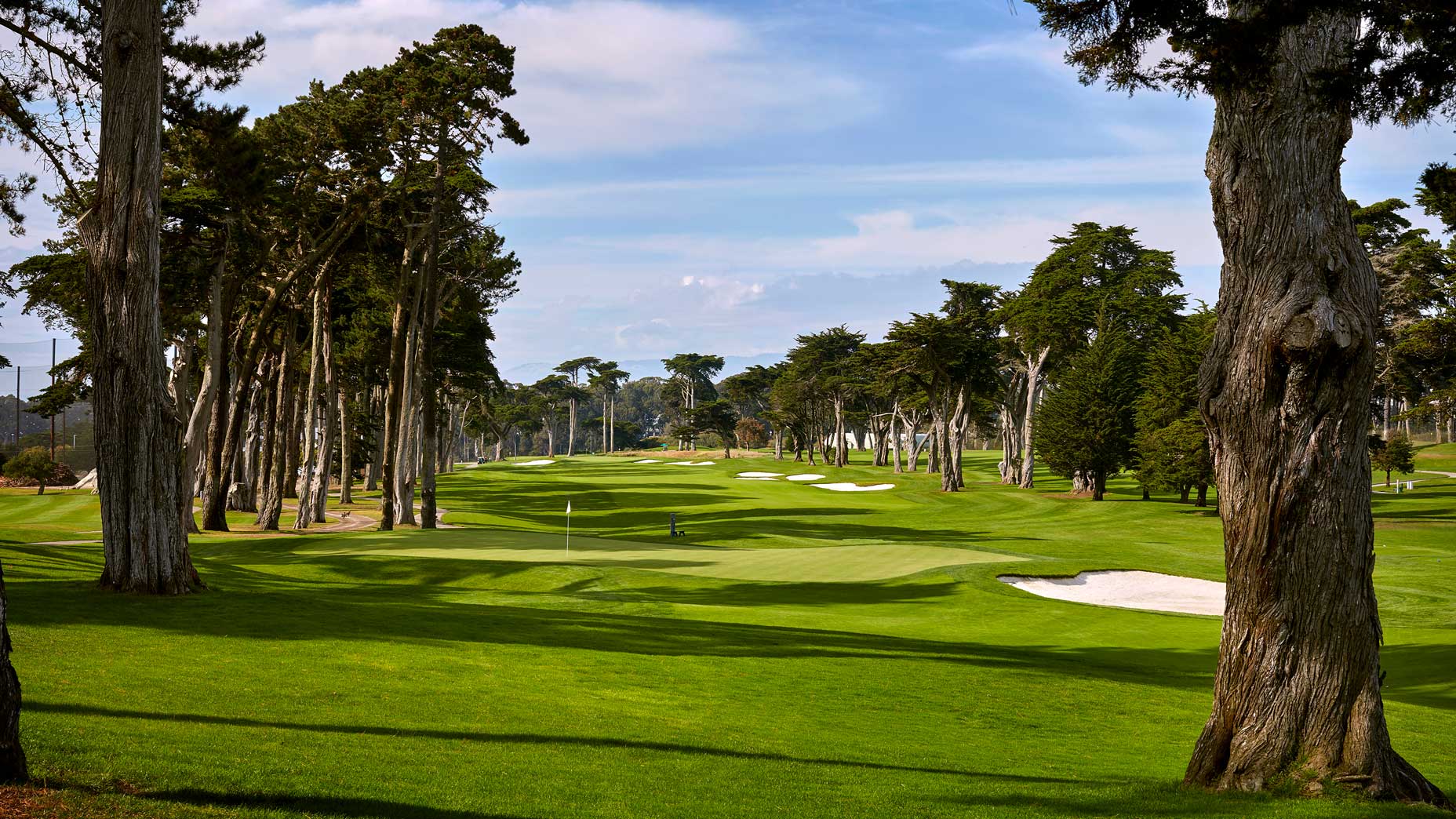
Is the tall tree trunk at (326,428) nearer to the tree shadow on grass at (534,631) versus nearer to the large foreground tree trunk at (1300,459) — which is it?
the tree shadow on grass at (534,631)

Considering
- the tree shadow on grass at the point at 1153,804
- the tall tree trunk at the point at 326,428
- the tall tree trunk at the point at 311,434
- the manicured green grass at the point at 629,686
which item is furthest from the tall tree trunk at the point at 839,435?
the tree shadow on grass at the point at 1153,804

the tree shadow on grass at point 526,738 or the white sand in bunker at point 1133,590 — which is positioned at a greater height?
the tree shadow on grass at point 526,738

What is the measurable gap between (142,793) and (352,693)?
3.79m

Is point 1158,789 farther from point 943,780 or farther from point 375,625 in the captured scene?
point 375,625

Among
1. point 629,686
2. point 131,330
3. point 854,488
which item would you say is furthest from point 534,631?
point 854,488

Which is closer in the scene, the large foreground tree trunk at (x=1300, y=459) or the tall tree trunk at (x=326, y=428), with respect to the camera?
the large foreground tree trunk at (x=1300, y=459)

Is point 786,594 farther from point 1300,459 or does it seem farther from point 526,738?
point 1300,459

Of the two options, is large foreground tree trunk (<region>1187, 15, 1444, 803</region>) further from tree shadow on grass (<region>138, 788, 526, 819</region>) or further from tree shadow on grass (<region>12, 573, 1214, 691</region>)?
tree shadow on grass (<region>12, 573, 1214, 691</region>)

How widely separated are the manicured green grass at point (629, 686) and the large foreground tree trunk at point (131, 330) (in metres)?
0.88

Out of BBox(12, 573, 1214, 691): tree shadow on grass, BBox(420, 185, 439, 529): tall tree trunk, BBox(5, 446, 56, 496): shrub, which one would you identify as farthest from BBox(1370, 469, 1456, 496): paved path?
BBox(5, 446, 56, 496): shrub

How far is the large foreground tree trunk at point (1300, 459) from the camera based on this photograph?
7.81m

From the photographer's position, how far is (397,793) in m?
6.21

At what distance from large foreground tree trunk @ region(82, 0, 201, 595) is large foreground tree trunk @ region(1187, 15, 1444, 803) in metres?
13.4

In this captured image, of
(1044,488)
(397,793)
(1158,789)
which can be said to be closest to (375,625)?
(397,793)
